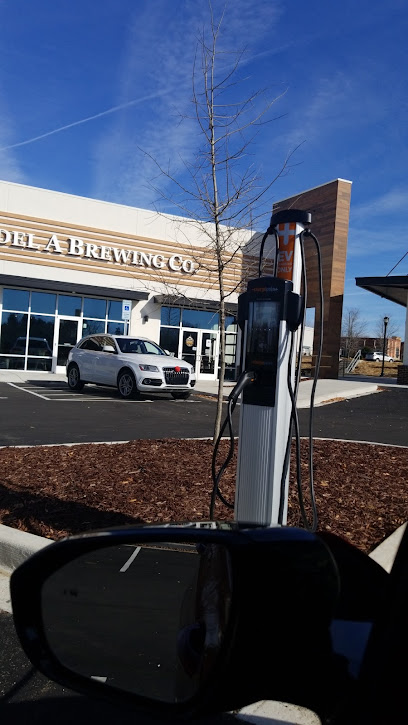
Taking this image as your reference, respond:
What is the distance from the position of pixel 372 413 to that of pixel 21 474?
1072 centimetres

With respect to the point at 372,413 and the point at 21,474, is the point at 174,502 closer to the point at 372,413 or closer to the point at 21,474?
the point at 21,474

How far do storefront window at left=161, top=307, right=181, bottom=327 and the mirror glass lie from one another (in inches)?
948

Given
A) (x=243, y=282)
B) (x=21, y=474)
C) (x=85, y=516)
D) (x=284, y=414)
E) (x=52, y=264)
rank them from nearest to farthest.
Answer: (x=284, y=414) → (x=85, y=516) → (x=21, y=474) → (x=243, y=282) → (x=52, y=264)

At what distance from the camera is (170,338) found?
26734 mm

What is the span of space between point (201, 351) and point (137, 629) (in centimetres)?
2515

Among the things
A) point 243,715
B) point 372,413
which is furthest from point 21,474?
point 372,413

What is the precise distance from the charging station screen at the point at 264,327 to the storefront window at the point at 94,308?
887 inches

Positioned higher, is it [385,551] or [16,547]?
[385,551]

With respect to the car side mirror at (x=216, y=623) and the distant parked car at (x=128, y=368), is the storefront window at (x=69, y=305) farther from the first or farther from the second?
the car side mirror at (x=216, y=623)

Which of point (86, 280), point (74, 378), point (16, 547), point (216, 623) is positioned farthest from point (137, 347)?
point (216, 623)

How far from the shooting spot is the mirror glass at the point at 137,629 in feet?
3.69

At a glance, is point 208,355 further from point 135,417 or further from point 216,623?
point 216,623

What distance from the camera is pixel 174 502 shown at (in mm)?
4879

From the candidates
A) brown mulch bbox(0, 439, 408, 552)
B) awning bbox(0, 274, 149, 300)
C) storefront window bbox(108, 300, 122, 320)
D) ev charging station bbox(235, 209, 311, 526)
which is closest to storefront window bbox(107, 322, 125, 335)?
storefront window bbox(108, 300, 122, 320)
